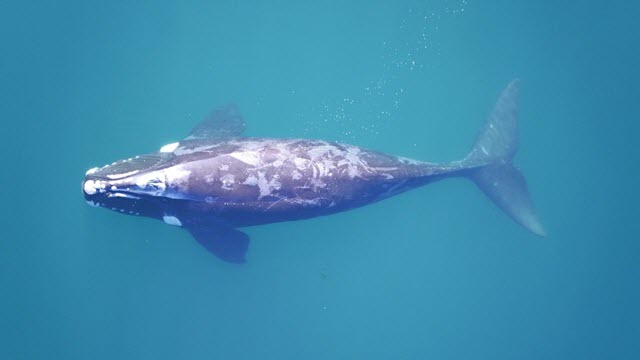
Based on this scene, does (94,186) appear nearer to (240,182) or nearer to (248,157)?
(240,182)

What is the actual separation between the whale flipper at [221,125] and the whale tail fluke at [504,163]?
678 centimetres

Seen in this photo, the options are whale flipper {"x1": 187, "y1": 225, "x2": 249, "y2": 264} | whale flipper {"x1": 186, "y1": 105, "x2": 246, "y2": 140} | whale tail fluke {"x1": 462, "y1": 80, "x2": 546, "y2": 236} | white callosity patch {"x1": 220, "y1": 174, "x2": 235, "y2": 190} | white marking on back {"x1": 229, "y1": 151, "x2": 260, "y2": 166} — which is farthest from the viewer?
whale tail fluke {"x1": 462, "y1": 80, "x2": 546, "y2": 236}

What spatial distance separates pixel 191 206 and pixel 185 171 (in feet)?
2.51

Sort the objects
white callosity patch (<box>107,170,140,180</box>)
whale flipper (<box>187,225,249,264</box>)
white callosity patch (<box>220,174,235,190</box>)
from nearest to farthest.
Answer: white callosity patch (<box>107,170,140,180</box>) → white callosity patch (<box>220,174,235,190</box>) → whale flipper (<box>187,225,249,264</box>)

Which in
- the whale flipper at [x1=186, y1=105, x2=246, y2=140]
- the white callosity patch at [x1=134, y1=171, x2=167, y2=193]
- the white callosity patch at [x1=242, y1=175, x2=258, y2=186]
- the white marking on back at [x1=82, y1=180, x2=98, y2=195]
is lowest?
the white marking on back at [x1=82, y1=180, x2=98, y2=195]

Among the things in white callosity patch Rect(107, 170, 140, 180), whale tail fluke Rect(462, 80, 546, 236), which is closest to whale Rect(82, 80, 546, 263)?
white callosity patch Rect(107, 170, 140, 180)

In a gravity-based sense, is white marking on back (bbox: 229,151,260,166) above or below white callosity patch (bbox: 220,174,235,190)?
above

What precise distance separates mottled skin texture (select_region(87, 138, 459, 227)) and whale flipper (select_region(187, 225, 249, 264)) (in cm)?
46

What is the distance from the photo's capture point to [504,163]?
41.1ft

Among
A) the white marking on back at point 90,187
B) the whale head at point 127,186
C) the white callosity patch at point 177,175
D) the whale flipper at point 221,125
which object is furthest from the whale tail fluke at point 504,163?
the white marking on back at point 90,187

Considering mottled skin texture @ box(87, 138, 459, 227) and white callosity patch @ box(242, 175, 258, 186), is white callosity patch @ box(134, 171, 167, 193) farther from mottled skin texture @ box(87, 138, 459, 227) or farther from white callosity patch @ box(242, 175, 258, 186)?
white callosity patch @ box(242, 175, 258, 186)

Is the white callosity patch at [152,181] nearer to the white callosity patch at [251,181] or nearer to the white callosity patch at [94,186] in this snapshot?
the white callosity patch at [94,186]

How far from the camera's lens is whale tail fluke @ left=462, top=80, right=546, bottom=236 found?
12438 millimetres

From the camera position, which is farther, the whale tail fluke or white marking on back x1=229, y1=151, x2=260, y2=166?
the whale tail fluke
